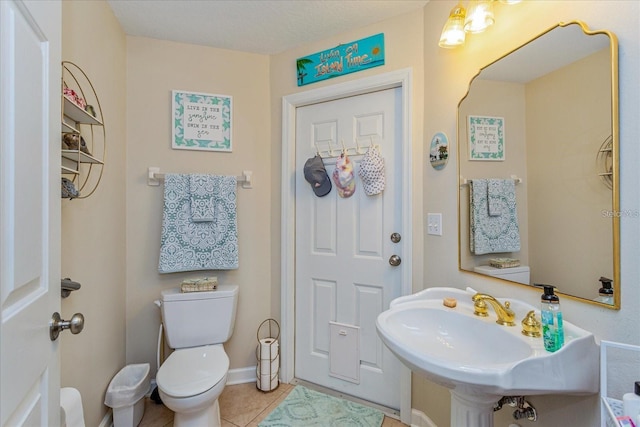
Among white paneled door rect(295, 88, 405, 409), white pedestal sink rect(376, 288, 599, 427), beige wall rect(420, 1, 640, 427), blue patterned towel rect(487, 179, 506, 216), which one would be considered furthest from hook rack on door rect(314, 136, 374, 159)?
white pedestal sink rect(376, 288, 599, 427)

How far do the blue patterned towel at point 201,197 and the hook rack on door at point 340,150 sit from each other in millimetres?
752

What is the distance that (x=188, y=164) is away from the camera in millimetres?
2006

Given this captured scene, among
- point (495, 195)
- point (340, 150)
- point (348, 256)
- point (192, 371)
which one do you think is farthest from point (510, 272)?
point (192, 371)

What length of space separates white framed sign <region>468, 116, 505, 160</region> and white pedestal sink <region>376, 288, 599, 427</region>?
60cm

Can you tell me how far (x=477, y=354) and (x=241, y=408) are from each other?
1.46 metres

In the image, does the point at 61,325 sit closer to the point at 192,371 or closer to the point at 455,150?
the point at 192,371

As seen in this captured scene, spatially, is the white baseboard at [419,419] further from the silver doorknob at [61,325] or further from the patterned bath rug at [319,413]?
the silver doorknob at [61,325]

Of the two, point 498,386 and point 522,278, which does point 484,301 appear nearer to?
point 522,278

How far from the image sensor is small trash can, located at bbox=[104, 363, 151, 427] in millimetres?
1543

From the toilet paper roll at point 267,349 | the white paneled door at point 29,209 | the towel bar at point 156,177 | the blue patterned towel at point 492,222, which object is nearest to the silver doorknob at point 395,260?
the blue patterned towel at point 492,222

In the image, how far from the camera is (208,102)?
203 centimetres

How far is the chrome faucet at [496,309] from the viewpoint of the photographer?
1060 millimetres

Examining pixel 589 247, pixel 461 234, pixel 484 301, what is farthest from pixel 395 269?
pixel 589 247

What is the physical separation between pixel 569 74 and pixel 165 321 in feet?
7.16
